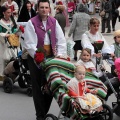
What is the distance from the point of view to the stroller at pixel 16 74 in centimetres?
902

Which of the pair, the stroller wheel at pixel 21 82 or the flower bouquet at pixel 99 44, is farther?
the stroller wheel at pixel 21 82

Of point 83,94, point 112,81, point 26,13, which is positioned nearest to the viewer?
point 83,94

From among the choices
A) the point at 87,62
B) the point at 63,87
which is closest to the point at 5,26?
the point at 87,62

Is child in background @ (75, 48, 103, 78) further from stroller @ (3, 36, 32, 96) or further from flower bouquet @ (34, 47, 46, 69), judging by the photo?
stroller @ (3, 36, 32, 96)

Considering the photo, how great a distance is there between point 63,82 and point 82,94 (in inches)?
11.9

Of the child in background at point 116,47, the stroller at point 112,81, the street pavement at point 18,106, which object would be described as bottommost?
the street pavement at point 18,106

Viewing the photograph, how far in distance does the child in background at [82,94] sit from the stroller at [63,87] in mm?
75

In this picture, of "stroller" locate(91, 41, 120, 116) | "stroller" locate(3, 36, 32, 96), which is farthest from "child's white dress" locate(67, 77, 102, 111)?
"stroller" locate(3, 36, 32, 96)

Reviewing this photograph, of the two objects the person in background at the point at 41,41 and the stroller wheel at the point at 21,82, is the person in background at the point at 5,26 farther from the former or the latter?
the person in background at the point at 41,41

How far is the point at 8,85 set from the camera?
30.3 feet

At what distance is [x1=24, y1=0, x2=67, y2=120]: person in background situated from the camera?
21.3ft

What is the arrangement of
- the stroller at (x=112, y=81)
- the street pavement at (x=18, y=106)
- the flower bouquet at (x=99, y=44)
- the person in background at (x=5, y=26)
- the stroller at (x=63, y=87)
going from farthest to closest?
the person in background at (x=5, y=26) → the street pavement at (x=18, y=106) → the flower bouquet at (x=99, y=44) → the stroller at (x=112, y=81) → the stroller at (x=63, y=87)

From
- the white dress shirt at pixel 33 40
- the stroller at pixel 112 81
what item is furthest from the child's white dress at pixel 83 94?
the stroller at pixel 112 81

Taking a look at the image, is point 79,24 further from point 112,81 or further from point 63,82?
Result: point 63,82
